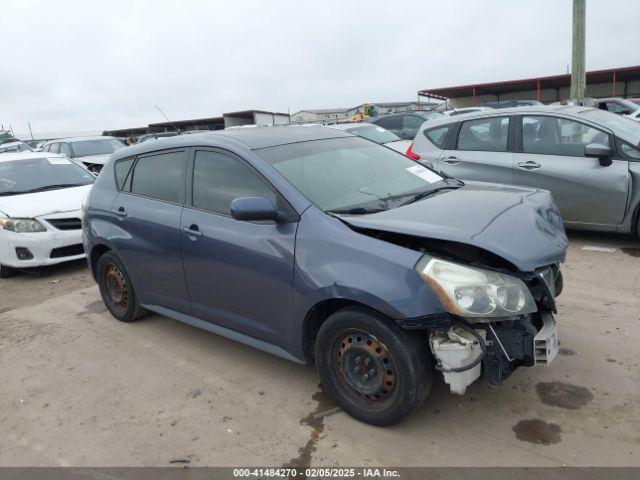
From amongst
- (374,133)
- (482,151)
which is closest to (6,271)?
(482,151)

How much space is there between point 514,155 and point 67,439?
551cm

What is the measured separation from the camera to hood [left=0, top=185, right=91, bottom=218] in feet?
21.4

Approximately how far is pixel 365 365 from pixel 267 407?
785 millimetres

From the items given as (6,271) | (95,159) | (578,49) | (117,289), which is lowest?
(6,271)

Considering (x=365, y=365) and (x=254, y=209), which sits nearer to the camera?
(x=365, y=365)

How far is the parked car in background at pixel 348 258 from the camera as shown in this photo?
2.70m

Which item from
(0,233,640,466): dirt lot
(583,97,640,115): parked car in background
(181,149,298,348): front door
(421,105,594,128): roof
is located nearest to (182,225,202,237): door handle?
(181,149,298,348): front door

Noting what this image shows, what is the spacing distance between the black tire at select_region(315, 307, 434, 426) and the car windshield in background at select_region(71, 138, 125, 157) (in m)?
11.7

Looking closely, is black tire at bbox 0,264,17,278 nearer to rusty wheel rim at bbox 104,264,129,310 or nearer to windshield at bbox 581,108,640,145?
rusty wheel rim at bbox 104,264,129,310

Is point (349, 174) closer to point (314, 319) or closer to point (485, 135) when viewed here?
point (314, 319)

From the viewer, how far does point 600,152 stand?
5.70m

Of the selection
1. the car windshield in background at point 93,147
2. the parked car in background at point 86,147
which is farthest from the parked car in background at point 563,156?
the car windshield in background at point 93,147

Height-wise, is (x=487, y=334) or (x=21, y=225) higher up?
(x=21, y=225)

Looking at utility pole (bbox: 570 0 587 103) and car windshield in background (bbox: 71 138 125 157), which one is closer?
utility pole (bbox: 570 0 587 103)
